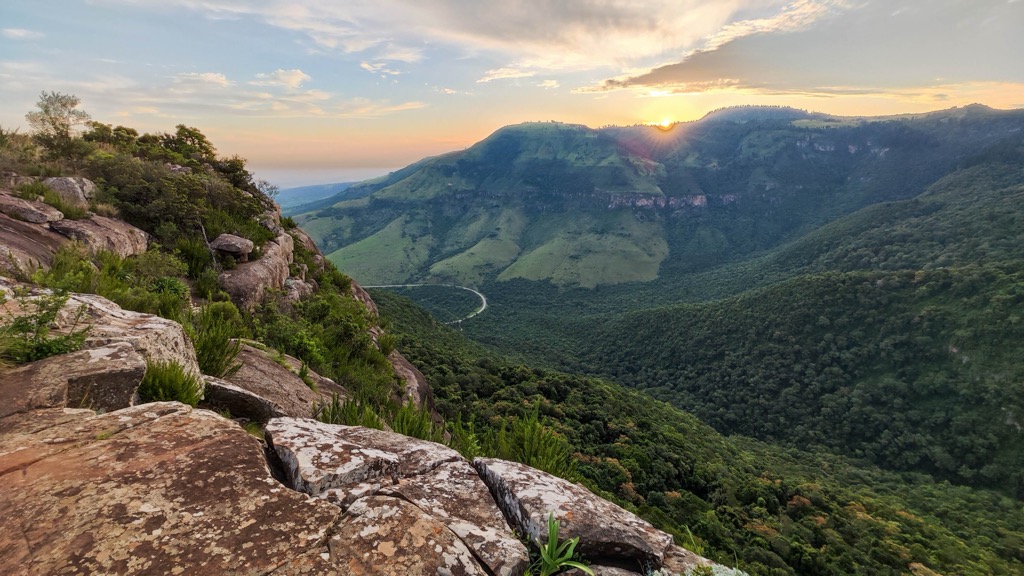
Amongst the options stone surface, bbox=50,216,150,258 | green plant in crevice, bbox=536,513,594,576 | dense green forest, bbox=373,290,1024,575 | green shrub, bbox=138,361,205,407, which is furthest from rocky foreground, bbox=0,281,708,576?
dense green forest, bbox=373,290,1024,575

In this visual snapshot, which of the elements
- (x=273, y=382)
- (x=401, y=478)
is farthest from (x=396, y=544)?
(x=273, y=382)

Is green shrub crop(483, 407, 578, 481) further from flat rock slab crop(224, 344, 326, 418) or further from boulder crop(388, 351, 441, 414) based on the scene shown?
boulder crop(388, 351, 441, 414)

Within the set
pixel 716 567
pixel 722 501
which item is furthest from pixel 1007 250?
pixel 716 567

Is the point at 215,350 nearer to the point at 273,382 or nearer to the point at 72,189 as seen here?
the point at 273,382

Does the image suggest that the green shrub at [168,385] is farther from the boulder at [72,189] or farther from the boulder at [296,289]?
the boulder at [72,189]

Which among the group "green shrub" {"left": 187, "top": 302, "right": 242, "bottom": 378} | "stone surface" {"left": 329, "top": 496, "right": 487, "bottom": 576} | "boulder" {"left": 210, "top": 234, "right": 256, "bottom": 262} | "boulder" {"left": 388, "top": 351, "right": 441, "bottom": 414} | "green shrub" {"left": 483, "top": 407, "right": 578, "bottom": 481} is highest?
"boulder" {"left": 210, "top": 234, "right": 256, "bottom": 262}
